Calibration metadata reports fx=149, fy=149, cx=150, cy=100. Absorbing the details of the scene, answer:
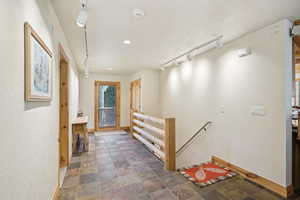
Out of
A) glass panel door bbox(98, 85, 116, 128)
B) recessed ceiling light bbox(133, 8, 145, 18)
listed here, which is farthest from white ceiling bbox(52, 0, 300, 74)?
glass panel door bbox(98, 85, 116, 128)

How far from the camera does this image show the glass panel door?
6.64m

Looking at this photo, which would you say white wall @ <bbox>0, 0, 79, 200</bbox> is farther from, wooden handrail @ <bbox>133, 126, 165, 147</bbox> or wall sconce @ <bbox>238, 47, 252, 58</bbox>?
wall sconce @ <bbox>238, 47, 252, 58</bbox>

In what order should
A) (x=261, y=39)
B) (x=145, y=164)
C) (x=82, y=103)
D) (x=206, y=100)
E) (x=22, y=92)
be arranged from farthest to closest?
(x=82, y=103), (x=206, y=100), (x=145, y=164), (x=261, y=39), (x=22, y=92)

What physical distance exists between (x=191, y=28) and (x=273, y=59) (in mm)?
1352

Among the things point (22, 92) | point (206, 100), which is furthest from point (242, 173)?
point (22, 92)

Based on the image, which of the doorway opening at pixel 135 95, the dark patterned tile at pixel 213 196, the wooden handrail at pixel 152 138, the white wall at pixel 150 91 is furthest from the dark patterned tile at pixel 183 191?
the doorway opening at pixel 135 95

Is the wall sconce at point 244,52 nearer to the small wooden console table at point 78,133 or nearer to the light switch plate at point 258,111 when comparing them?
the light switch plate at point 258,111

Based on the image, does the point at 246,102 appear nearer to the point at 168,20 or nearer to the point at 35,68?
the point at 168,20

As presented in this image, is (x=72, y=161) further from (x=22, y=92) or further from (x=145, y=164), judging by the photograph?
(x=22, y=92)

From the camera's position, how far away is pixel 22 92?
3.58 ft

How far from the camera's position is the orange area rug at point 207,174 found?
252 centimetres

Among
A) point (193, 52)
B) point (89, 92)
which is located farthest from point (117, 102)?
point (193, 52)

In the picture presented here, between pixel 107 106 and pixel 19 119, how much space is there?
5.80 m

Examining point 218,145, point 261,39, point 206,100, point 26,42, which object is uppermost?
point 261,39
